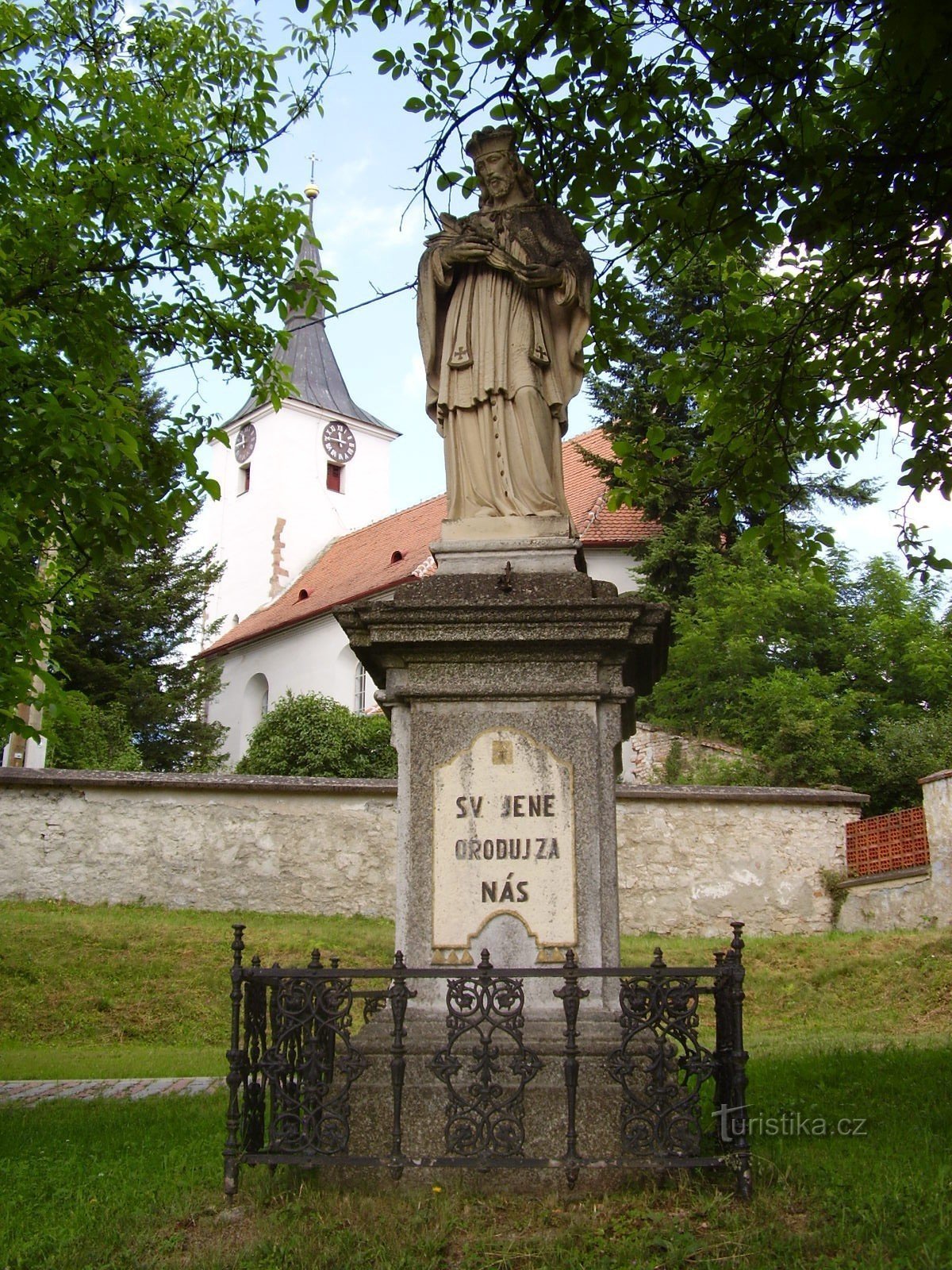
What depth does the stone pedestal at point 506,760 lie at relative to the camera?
5098mm

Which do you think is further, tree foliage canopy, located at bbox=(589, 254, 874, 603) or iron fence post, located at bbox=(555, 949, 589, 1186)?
tree foliage canopy, located at bbox=(589, 254, 874, 603)

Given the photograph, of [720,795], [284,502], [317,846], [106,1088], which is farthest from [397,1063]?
[284,502]

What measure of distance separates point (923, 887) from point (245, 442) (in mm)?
34604

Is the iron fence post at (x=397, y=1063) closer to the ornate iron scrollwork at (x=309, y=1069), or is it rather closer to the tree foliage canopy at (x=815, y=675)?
the ornate iron scrollwork at (x=309, y=1069)

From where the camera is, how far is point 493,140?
6246mm

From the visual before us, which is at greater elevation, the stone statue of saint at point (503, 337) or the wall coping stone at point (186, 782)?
the stone statue of saint at point (503, 337)

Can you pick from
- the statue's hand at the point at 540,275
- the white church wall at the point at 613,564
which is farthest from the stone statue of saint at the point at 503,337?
the white church wall at the point at 613,564

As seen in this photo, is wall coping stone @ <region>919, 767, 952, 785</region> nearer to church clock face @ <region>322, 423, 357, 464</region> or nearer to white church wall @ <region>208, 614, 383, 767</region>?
white church wall @ <region>208, 614, 383, 767</region>

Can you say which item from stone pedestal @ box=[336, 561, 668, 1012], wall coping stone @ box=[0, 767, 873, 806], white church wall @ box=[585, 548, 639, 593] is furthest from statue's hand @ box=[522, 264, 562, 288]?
white church wall @ box=[585, 548, 639, 593]

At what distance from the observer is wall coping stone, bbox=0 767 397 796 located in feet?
53.7

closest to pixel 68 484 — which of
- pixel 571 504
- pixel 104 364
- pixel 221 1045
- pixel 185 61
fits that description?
pixel 104 364

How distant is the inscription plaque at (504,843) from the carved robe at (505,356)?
1.34 metres

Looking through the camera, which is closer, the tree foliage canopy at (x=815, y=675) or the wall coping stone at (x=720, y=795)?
the wall coping stone at (x=720, y=795)

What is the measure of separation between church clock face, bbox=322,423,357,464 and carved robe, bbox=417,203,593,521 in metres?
39.4
